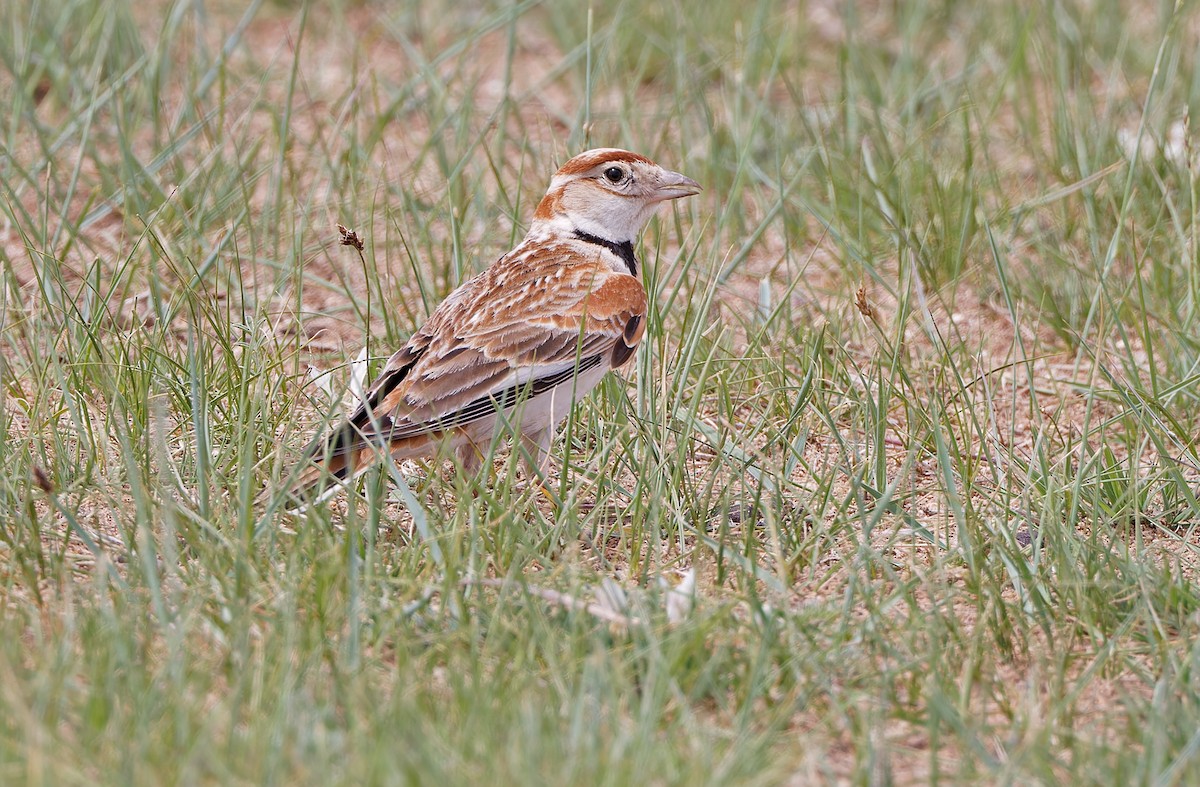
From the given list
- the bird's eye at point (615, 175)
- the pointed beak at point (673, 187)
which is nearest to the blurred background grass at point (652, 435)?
the pointed beak at point (673, 187)

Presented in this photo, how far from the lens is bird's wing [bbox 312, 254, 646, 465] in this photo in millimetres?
4395

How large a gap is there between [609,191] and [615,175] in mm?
56

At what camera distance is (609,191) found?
5.09m

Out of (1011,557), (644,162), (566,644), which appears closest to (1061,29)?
(644,162)

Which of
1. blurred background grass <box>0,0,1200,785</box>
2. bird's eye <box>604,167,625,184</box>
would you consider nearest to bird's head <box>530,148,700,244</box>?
bird's eye <box>604,167,625,184</box>

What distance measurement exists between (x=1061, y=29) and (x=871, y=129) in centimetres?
125

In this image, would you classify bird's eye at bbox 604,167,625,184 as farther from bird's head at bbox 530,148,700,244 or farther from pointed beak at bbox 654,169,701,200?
pointed beak at bbox 654,169,701,200

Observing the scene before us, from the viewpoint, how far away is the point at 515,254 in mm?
5031

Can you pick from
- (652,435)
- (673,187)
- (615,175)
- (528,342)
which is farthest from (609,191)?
(652,435)

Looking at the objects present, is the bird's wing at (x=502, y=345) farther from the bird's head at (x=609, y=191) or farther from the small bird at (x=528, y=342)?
the bird's head at (x=609, y=191)

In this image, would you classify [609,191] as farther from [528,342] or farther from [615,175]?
[528,342]

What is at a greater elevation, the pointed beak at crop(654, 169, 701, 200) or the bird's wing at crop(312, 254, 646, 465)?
the pointed beak at crop(654, 169, 701, 200)

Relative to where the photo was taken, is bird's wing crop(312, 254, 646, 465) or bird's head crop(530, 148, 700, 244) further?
bird's head crop(530, 148, 700, 244)

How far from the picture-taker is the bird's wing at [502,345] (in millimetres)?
4395
